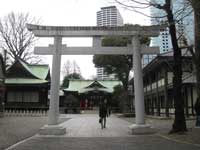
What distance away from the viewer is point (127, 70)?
154 feet

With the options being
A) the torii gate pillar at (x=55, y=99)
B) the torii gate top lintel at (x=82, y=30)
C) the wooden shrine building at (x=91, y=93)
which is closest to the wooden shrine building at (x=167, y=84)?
the torii gate top lintel at (x=82, y=30)

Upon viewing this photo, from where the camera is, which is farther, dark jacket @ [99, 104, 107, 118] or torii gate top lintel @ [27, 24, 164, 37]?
dark jacket @ [99, 104, 107, 118]

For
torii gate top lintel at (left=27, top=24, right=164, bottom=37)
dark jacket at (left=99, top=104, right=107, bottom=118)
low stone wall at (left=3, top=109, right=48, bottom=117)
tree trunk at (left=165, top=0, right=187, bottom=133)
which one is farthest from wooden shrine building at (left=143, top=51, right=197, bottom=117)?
low stone wall at (left=3, top=109, right=48, bottom=117)

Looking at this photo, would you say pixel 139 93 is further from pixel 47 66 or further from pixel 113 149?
pixel 47 66

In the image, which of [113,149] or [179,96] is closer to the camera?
[113,149]

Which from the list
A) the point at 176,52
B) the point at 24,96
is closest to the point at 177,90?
the point at 176,52

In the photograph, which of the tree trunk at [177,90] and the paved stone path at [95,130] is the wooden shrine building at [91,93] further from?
the tree trunk at [177,90]

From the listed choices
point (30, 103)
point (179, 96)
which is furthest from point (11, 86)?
point (179, 96)

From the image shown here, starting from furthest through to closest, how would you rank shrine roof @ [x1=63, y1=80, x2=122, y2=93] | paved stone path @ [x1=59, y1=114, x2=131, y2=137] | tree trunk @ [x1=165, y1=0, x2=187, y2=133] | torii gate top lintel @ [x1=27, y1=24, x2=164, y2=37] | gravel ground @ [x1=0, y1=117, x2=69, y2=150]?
1. shrine roof @ [x1=63, y1=80, x2=122, y2=93]
2. torii gate top lintel @ [x1=27, y1=24, x2=164, y2=37]
3. paved stone path @ [x1=59, y1=114, x2=131, y2=137]
4. tree trunk @ [x1=165, y1=0, x2=187, y2=133]
5. gravel ground @ [x1=0, y1=117, x2=69, y2=150]

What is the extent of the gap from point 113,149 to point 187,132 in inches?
225

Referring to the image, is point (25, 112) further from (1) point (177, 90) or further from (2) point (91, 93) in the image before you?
(1) point (177, 90)

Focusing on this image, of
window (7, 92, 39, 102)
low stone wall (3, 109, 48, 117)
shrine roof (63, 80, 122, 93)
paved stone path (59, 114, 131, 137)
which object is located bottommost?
paved stone path (59, 114, 131, 137)

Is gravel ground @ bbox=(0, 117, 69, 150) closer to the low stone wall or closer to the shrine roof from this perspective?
the low stone wall

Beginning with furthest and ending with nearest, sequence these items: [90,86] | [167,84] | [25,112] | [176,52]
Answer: [90,86] → [25,112] → [167,84] → [176,52]
